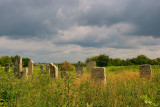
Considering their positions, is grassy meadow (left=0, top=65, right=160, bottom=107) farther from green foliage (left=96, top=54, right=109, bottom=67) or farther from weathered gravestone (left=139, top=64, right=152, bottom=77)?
green foliage (left=96, top=54, right=109, bottom=67)

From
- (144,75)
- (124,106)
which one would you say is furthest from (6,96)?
(144,75)

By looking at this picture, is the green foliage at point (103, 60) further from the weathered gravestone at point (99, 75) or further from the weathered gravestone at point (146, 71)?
the weathered gravestone at point (99, 75)

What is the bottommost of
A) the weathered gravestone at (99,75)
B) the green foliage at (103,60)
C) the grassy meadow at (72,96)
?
the grassy meadow at (72,96)

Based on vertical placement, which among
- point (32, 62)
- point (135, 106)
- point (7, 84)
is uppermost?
point (32, 62)

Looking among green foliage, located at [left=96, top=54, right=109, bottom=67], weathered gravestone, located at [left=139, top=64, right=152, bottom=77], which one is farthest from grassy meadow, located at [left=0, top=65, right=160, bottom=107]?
green foliage, located at [left=96, top=54, right=109, bottom=67]

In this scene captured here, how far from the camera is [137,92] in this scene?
5.25 m

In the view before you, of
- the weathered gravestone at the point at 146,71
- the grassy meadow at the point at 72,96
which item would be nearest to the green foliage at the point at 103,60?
the weathered gravestone at the point at 146,71

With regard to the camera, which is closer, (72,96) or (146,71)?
(72,96)

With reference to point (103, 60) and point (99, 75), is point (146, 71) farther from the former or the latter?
point (103, 60)

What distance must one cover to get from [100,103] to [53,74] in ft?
17.9

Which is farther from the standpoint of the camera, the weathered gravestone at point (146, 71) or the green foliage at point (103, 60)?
the green foliage at point (103, 60)

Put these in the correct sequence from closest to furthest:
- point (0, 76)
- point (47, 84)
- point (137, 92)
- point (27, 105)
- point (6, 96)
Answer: point (27, 105) < point (6, 96) < point (137, 92) < point (0, 76) < point (47, 84)

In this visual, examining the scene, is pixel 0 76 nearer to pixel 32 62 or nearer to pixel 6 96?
pixel 6 96

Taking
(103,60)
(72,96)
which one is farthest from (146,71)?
(103,60)
